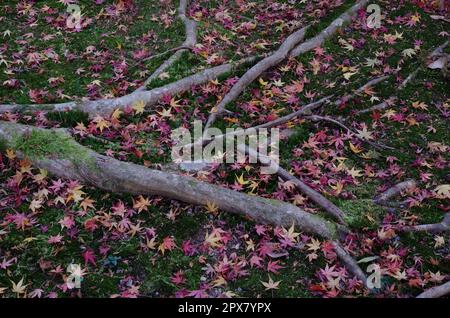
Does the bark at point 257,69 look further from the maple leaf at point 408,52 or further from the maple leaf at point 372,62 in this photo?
the maple leaf at point 408,52

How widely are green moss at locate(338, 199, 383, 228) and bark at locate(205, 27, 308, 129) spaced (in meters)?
2.19

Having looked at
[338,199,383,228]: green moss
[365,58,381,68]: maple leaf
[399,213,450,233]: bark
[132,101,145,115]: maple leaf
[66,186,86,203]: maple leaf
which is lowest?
[399,213,450,233]: bark

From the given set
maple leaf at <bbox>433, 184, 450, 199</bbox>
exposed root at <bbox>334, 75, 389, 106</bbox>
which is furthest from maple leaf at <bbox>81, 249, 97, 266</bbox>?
exposed root at <bbox>334, 75, 389, 106</bbox>

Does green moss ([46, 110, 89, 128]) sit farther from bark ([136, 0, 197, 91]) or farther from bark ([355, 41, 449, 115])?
bark ([355, 41, 449, 115])

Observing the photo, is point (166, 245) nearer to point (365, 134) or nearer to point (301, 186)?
point (301, 186)

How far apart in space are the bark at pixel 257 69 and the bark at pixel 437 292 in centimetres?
333

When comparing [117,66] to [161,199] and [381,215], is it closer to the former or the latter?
[161,199]

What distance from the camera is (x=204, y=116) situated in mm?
6453

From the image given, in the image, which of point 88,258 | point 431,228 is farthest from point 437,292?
point 88,258

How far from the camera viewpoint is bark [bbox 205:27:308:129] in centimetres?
642

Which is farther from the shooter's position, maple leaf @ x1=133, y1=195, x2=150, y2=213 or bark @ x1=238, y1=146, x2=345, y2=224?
maple leaf @ x1=133, y1=195, x2=150, y2=213

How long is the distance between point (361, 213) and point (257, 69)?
310cm

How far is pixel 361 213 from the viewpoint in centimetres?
493

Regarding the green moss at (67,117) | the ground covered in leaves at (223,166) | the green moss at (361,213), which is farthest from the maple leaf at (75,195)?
the green moss at (361,213)
